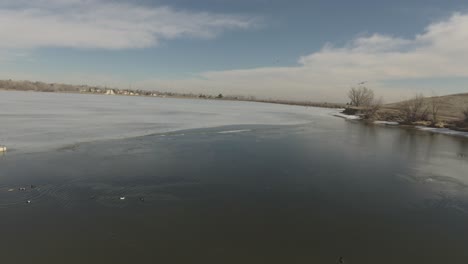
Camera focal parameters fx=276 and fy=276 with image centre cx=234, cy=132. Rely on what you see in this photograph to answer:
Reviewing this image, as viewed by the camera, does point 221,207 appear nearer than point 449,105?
Yes

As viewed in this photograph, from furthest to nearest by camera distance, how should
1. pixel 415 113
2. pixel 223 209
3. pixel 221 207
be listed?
pixel 415 113 → pixel 221 207 → pixel 223 209

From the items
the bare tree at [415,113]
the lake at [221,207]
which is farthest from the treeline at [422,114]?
the lake at [221,207]

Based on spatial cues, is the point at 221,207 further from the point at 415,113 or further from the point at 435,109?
the point at 435,109

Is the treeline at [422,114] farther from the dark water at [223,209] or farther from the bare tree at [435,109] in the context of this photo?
the dark water at [223,209]

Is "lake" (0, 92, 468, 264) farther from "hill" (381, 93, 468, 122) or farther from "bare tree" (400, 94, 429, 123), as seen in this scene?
"hill" (381, 93, 468, 122)

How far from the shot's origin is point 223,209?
8.62m

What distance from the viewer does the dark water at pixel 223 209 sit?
6.47 m

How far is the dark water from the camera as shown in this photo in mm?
6469

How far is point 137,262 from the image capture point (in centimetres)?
594

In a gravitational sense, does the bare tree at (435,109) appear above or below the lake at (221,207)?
above

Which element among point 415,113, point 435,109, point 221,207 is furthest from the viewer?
point 435,109

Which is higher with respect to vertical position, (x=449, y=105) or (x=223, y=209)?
(x=449, y=105)

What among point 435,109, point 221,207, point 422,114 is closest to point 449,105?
point 435,109

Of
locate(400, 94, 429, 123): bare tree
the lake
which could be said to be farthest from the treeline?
the lake
